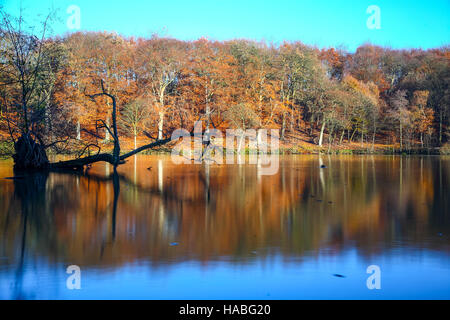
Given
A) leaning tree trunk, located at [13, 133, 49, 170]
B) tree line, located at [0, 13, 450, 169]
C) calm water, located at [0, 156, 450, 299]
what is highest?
tree line, located at [0, 13, 450, 169]

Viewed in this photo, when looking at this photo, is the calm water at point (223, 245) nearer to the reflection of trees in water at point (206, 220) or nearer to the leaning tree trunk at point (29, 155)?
the reflection of trees in water at point (206, 220)

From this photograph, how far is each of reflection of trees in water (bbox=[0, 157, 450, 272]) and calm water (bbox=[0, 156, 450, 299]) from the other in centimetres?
2

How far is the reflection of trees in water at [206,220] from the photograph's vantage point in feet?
18.0

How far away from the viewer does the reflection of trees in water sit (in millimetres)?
5500

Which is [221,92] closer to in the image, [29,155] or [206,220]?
[29,155]

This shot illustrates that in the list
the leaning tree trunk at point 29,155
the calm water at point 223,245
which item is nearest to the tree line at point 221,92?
the leaning tree trunk at point 29,155

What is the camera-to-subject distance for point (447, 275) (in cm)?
436

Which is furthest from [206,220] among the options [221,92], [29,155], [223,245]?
[221,92]

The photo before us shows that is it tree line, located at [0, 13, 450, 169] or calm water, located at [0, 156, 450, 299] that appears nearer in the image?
calm water, located at [0, 156, 450, 299]

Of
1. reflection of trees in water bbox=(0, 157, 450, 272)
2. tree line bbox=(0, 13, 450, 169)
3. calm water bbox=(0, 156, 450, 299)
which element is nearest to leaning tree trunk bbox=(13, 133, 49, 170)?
reflection of trees in water bbox=(0, 157, 450, 272)

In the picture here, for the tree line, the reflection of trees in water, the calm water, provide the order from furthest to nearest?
the tree line
the reflection of trees in water
the calm water

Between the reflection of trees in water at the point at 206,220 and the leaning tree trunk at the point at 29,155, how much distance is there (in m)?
5.95

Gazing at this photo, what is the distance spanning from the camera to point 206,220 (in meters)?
7.54

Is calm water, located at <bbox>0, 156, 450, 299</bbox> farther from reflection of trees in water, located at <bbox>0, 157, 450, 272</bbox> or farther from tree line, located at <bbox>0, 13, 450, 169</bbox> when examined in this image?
tree line, located at <bbox>0, 13, 450, 169</bbox>
